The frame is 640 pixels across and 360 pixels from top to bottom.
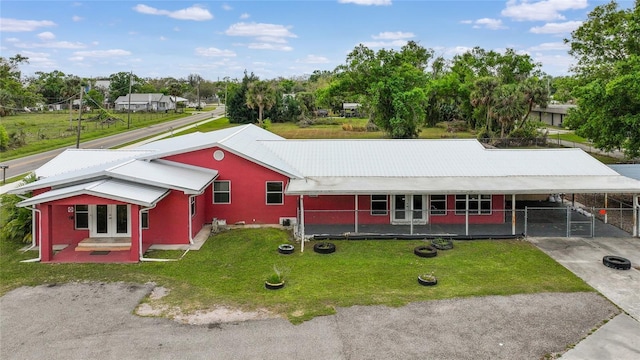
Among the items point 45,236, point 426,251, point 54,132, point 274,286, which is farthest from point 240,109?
point 274,286

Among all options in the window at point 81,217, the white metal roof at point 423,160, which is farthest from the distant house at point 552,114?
the window at point 81,217

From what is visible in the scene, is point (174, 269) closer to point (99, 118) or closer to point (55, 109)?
point (99, 118)

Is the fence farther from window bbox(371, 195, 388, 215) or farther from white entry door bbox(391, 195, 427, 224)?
window bbox(371, 195, 388, 215)

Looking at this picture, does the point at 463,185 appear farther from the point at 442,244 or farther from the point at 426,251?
the point at 426,251

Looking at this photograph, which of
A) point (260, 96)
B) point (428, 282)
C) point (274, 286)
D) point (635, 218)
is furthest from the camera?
point (260, 96)

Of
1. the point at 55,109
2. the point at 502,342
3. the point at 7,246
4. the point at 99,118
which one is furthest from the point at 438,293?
the point at 55,109

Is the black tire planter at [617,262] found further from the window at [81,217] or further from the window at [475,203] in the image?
the window at [81,217]

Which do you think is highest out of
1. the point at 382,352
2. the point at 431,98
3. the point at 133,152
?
the point at 431,98
